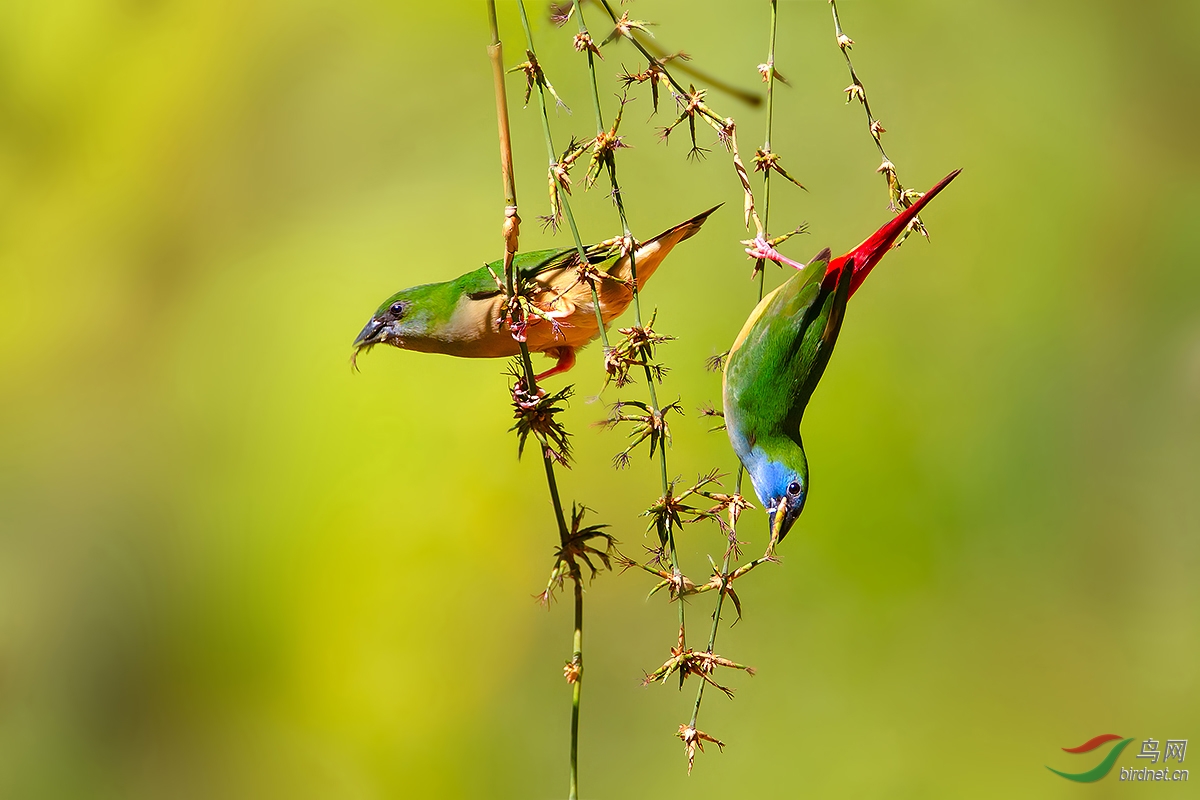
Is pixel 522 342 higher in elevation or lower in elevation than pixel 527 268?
lower

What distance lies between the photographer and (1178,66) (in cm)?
260

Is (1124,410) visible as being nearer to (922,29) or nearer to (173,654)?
(922,29)

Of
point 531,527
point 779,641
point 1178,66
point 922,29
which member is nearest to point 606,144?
point 531,527

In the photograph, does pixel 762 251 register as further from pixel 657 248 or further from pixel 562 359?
pixel 562 359

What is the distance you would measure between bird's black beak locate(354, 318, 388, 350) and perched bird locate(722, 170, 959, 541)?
431mm

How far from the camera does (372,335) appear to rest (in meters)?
1.14

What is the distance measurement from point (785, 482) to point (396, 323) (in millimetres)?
510

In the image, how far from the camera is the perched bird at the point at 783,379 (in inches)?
44.1

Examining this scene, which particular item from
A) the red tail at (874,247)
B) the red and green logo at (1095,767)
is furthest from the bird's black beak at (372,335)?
the red and green logo at (1095,767)

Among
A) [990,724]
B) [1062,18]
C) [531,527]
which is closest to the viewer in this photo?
[531,527]

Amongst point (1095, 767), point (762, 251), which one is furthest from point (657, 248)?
point (1095, 767)

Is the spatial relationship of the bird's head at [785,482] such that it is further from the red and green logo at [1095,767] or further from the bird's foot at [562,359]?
the red and green logo at [1095,767]

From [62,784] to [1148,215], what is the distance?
3.15 m

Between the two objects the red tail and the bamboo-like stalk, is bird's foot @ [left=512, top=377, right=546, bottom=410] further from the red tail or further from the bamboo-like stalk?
the red tail
